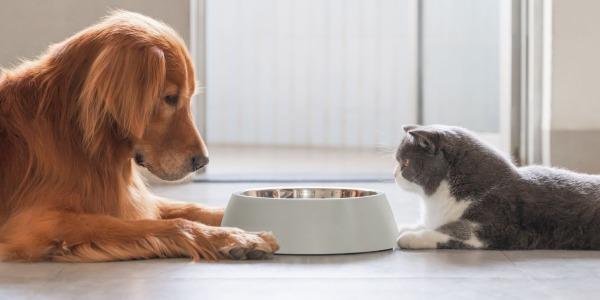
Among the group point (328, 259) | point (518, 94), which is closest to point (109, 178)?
point (328, 259)

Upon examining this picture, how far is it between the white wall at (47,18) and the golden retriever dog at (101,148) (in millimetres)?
1706

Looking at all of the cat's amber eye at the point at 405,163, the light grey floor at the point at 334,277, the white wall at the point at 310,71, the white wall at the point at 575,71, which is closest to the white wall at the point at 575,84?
the white wall at the point at 575,71

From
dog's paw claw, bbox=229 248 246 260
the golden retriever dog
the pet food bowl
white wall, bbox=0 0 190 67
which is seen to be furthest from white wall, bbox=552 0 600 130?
dog's paw claw, bbox=229 248 246 260

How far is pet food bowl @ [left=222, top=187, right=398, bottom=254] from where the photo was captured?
6.79 feet

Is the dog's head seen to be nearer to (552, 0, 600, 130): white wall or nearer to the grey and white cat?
the grey and white cat

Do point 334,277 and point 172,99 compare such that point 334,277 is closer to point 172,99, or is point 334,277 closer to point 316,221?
point 316,221

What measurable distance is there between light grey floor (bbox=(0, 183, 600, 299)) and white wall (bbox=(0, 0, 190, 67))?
6.84 ft

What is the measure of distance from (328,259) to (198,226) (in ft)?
0.99

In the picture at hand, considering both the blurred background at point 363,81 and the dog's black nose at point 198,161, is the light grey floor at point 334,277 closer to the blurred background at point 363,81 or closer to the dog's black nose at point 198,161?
the dog's black nose at point 198,161

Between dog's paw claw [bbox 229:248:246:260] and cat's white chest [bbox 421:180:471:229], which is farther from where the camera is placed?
cat's white chest [bbox 421:180:471:229]

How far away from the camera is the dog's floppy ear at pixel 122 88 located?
2082 mm

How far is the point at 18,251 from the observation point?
6.66 feet

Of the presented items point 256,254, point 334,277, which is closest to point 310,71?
point 256,254

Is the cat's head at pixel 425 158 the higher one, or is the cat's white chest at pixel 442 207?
the cat's head at pixel 425 158
